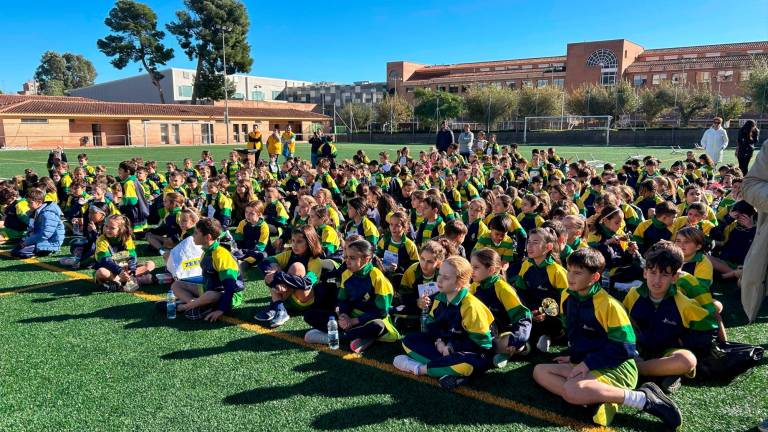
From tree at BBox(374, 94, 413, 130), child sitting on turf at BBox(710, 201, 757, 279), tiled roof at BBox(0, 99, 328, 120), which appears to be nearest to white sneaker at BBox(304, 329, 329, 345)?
child sitting on turf at BBox(710, 201, 757, 279)

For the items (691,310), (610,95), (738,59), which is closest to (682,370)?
(691,310)

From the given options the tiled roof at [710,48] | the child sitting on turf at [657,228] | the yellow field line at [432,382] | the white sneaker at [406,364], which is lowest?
the yellow field line at [432,382]

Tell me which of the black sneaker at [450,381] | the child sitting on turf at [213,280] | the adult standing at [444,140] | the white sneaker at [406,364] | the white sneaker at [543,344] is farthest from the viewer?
the adult standing at [444,140]

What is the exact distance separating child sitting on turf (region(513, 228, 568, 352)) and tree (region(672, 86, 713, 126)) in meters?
52.2

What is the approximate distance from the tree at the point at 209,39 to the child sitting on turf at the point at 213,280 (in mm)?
55991

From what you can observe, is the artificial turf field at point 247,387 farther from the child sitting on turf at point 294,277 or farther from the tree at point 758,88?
the tree at point 758,88

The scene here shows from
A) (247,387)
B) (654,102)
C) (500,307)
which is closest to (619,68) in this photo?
(654,102)

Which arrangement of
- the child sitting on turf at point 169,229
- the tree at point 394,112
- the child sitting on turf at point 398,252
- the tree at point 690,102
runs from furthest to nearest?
1. the tree at point 394,112
2. the tree at point 690,102
3. the child sitting on turf at point 169,229
4. the child sitting on turf at point 398,252

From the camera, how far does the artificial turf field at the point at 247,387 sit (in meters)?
3.36

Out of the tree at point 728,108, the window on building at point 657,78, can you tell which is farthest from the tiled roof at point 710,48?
the tree at point 728,108

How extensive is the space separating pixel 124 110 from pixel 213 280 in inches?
1904

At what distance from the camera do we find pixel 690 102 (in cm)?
4853

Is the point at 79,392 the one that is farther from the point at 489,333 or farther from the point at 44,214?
the point at 44,214

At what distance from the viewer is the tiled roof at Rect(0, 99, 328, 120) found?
133ft
